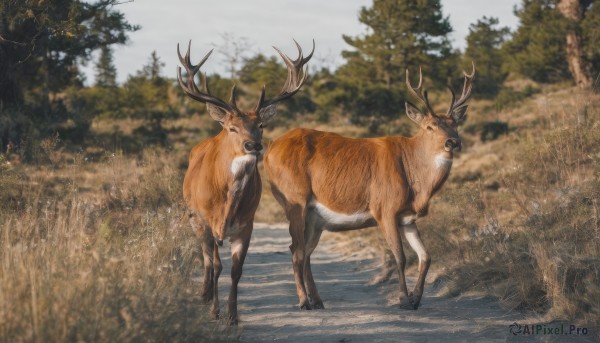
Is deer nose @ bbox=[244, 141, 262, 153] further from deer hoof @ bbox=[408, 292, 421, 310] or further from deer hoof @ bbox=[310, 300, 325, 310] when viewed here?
deer hoof @ bbox=[408, 292, 421, 310]

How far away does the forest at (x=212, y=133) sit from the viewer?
5750 millimetres

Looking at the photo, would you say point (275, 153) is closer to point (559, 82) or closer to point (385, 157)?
point (385, 157)

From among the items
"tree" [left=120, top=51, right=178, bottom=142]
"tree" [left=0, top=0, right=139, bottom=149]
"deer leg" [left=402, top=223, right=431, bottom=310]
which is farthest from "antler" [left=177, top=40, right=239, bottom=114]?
"tree" [left=120, top=51, right=178, bottom=142]

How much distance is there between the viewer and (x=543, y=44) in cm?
3094

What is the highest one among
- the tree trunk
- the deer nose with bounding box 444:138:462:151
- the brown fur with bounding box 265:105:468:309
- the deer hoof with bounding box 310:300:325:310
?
the tree trunk

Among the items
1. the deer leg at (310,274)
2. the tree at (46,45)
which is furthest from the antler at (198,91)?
the tree at (46,45)

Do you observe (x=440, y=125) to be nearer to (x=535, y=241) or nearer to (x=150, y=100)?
(x=535, y=241)

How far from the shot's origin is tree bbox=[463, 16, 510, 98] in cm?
4325

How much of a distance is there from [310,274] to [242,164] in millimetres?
2190

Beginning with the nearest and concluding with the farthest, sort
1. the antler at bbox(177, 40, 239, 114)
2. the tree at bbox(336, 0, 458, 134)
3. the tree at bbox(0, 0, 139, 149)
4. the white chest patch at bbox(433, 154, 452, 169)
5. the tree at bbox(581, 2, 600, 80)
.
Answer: the antler at bbox(177, 40, 239, 114) < the white chest patch at bbox(433, 154, 452, 169) < the tree at bbox(0, 0, 139, 149) < the tree at bbox(581, 2, 600, 80) < the tree at bbox(336, 0, 458, 134)

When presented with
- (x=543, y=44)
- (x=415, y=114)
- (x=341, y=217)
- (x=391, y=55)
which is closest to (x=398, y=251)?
(x=341, y=217)

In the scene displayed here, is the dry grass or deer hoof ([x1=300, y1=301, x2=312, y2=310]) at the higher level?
the dry grass

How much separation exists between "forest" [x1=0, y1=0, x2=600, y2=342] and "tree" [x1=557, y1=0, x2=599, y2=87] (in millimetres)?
72

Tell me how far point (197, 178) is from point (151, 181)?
632 cm
